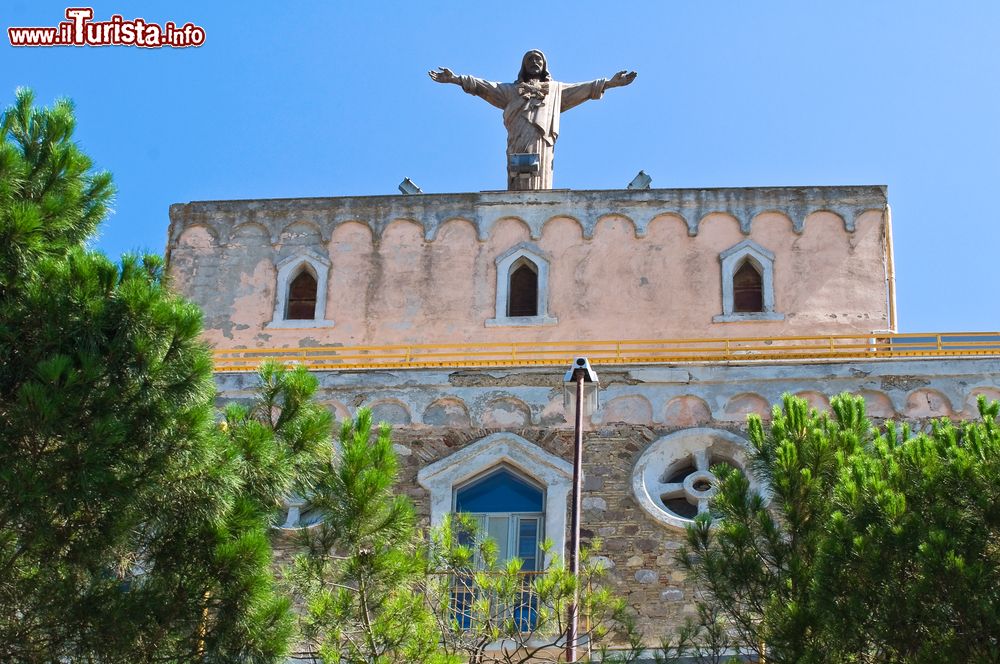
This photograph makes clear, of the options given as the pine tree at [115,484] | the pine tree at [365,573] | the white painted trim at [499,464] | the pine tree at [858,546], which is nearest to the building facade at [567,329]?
the white painted trim at [499,464]

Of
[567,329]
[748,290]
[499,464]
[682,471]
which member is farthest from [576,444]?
[748,290]

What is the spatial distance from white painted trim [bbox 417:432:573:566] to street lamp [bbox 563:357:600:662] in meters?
0.32

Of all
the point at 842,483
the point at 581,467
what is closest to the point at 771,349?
the point at 581,467

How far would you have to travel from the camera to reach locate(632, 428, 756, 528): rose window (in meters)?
22.1

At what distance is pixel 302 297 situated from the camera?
88.4 ft

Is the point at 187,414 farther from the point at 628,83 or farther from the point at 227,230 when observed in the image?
the point at 628,83

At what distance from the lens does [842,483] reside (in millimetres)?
16844

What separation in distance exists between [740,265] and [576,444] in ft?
21.9

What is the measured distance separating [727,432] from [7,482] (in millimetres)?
10175

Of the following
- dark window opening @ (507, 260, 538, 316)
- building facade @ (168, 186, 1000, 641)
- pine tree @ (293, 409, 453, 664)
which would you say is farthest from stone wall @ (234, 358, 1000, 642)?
pine tree @ (293, 409, 453, 664)

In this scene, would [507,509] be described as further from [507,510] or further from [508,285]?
[508,285]

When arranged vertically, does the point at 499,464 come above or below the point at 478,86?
below

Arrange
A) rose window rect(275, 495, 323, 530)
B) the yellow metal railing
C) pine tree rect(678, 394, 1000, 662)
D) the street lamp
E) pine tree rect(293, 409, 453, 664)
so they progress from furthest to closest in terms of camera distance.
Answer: the yellow metal railing < rose window rect(275, 495, 323, 530) < the street lamp < pine tree rect(293, 409, 453, 664) < pine tree rect(678, 394, 1000, 662)

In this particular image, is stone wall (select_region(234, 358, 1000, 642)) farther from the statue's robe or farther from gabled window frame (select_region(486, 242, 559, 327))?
the statue's robe
